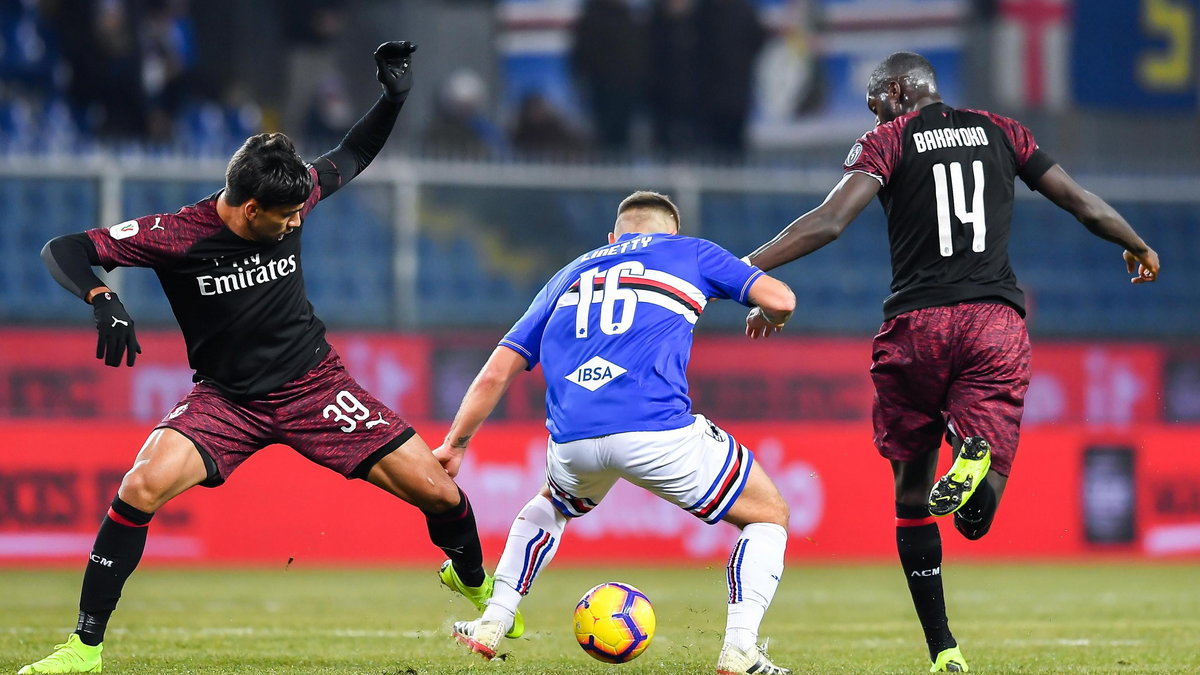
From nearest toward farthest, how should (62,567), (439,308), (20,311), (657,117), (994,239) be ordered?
(994,239)
(62,567)
(20,311)
(439,308)
(657,117)

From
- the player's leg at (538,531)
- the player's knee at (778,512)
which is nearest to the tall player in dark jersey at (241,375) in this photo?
the player's leg at (538,531)

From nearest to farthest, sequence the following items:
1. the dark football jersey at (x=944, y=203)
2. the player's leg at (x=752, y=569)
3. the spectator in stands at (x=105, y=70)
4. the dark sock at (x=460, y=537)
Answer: the player's leg at (x=752, y=569)
the dark football jersey at (x=944, y=203)
the dark sock at (x=460, y=537)
the spectator in stands at (x=105, y=70)

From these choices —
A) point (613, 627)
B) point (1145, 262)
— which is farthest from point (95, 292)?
Answer: point (1145, 262)

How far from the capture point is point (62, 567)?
12.5 metres

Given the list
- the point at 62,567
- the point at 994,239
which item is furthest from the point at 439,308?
the point at 994,239

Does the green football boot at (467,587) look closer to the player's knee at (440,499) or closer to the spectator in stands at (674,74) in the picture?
the player's knee at (440,499)

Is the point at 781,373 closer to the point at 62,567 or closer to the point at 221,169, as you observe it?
the point at 221,169

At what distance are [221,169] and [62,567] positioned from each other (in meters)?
4.55

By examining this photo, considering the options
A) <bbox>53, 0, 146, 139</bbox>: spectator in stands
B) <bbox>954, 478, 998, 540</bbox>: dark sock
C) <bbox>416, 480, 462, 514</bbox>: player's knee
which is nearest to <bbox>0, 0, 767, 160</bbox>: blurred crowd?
<bbox>53, 0, 146, 139</bbox>: spectator in stands

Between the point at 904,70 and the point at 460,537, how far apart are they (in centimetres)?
270

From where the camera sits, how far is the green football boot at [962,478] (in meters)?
5.85

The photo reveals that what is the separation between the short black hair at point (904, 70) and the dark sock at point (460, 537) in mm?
2470

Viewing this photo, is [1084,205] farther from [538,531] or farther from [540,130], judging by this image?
[540,130]

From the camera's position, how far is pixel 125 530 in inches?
237
